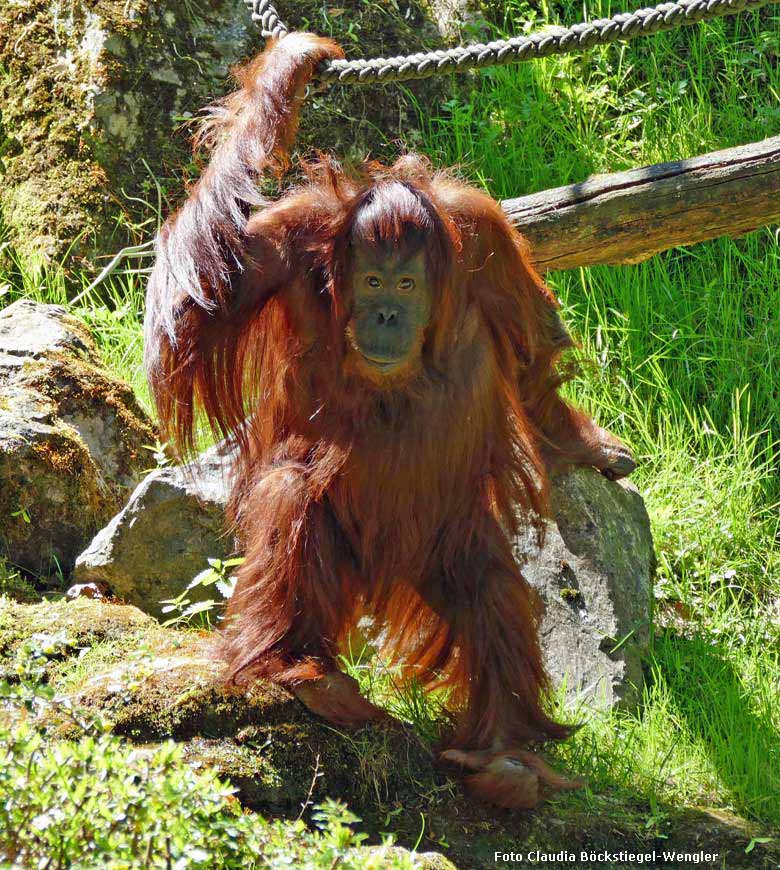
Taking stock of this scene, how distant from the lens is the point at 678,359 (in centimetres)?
471

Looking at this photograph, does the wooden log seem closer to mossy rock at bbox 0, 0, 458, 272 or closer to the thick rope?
the thick rope

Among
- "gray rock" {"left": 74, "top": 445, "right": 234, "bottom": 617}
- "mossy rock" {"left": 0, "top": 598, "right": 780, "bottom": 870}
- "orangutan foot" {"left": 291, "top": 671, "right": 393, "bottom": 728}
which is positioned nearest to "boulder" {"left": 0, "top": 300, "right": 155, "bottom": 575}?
"gray rock" {"left": 74, "top": 445, "right": 234, "bottom": 617}

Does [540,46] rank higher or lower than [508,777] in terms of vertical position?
higher

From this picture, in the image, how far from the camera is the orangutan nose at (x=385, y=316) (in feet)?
9.44

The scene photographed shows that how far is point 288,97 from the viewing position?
10.0 feet

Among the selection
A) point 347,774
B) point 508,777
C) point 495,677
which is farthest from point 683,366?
point 347,774

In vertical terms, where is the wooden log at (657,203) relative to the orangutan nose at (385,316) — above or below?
above

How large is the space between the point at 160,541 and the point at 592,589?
135 cm

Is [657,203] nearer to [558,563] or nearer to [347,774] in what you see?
[558,563]

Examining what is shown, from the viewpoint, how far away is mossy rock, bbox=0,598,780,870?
2799mm

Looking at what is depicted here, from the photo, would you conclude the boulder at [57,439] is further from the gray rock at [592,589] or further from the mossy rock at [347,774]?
the gray rock at [592,589]

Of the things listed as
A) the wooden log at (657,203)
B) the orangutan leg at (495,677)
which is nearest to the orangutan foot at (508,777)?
the orangutan leg at (495,677)

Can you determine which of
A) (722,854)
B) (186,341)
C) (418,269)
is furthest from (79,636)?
(722,854)

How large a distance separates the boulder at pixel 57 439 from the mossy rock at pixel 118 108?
2.72 ft
